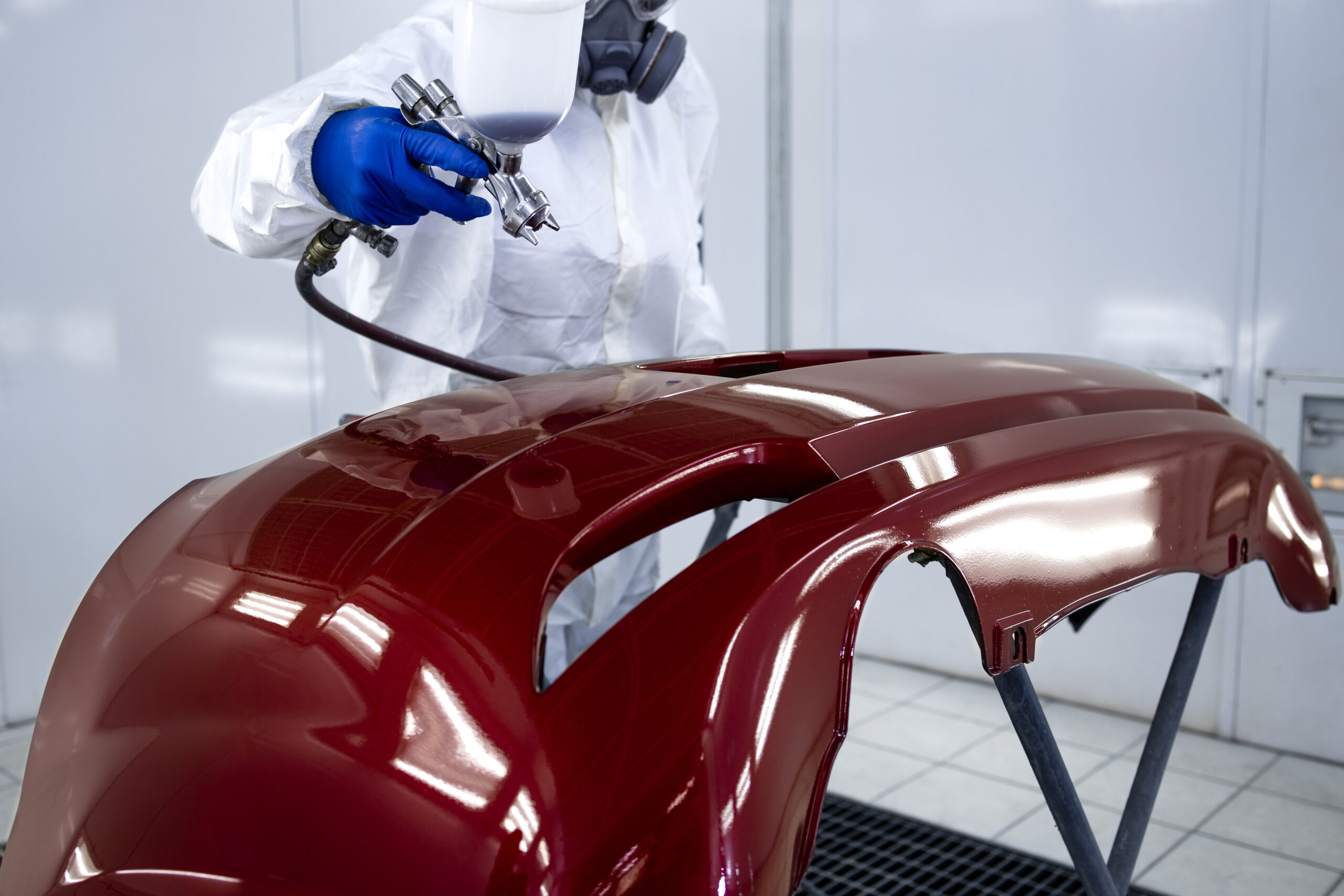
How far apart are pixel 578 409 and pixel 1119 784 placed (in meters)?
1.92

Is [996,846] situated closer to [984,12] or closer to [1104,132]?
[1104,132]

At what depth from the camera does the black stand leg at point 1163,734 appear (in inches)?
40.7

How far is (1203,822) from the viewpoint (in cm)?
210

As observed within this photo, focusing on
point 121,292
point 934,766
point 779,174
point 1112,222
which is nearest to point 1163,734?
point 934,766

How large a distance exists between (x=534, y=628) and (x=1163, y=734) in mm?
730

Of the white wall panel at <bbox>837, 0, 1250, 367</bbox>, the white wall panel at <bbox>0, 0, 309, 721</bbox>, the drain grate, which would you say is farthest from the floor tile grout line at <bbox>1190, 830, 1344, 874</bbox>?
the white wall panel at <bbox>0, 0, 309, 721</bbox>

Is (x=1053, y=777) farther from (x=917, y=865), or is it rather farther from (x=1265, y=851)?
(x=1265, y=851)

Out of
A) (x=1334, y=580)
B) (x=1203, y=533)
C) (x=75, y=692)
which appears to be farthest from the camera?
(x=1334, y=580)

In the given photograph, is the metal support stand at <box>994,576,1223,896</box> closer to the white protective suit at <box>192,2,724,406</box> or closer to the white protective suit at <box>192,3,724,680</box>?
the white protective suit at <box>192,3,724,680</box>

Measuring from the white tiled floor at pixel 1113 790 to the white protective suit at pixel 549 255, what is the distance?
855 millimetres

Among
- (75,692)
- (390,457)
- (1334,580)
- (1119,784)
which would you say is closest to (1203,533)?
(1334,580)

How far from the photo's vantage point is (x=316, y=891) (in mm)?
552

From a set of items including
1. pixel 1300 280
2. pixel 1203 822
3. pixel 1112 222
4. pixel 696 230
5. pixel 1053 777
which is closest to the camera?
pixel 1053 777

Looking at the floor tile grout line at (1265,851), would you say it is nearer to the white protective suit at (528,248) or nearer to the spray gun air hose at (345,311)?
the white protective suit at (528,248)
